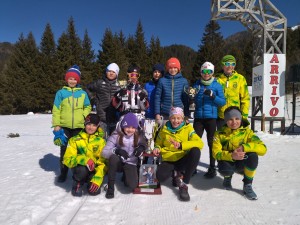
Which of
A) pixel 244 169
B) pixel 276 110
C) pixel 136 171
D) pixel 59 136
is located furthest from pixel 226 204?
pixel 276 110

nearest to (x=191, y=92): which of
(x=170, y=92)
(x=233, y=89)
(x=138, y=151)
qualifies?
(x=170, y=92)

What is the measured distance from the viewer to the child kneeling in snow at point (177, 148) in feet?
12.2

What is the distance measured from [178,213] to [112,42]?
32.5 m

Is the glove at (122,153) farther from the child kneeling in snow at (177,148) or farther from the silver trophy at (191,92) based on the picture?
Answer: the silver trophy at (191,92)

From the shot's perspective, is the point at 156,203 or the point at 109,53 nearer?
the point at 156,203

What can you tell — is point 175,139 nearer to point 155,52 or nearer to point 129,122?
point 129,122

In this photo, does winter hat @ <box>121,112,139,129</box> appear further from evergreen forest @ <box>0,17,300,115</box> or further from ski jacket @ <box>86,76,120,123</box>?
evergreen forest @ <box>0,17,300,115</box>

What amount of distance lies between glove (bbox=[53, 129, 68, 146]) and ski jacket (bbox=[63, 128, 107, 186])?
1.27 ft

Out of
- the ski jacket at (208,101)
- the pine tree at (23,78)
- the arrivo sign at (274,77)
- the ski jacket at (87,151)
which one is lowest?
the ski jacket at (87,151)

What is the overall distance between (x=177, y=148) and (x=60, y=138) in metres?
1.80

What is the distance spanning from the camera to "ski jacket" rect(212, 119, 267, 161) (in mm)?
3570

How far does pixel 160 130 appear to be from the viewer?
13.5 feet

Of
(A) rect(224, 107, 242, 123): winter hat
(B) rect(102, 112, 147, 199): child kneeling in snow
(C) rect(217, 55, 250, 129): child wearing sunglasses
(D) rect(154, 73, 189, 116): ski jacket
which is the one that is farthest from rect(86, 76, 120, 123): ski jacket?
(A) rect(224, 107, 242, 123): winter hat

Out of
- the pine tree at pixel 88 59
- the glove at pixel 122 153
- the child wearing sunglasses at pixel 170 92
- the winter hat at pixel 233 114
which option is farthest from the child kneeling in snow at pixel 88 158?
the pine tree at pixel 88 59
